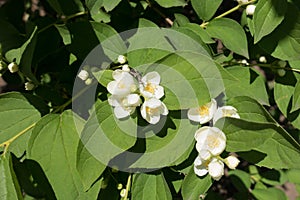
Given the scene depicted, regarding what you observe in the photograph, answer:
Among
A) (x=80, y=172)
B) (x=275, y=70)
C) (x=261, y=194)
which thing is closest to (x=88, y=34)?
(x=80, y=172)

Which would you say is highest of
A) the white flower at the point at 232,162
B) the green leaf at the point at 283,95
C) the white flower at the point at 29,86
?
the white flower at the point at 29,86

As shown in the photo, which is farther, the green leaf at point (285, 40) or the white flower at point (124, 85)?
the green leaf at point (285, 40)

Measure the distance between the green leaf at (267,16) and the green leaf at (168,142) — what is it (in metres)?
0.38

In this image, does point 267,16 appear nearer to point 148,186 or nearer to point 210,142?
point 210,142

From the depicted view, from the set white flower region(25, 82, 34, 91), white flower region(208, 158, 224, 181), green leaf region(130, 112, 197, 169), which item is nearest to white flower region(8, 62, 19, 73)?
white flower region(25, 82, 34, 91)

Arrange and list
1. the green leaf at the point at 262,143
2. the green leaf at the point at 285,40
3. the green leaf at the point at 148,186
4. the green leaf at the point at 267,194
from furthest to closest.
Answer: the green leaf at the point at 267,194
the green leaf at the point at 285,40
the green leaf at the point at 148,186
the green leaf at the point at 262,143

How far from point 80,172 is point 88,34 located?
0.51 metres

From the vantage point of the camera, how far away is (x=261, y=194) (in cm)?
220

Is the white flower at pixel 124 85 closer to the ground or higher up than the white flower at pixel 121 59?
higher up

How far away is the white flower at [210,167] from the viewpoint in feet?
4.20

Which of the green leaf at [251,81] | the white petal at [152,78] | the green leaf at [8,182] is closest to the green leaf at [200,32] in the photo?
the green leaf at [251,81]

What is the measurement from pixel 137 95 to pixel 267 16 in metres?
0.53

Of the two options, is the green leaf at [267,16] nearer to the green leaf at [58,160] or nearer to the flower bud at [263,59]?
the flower bud at [263,59]

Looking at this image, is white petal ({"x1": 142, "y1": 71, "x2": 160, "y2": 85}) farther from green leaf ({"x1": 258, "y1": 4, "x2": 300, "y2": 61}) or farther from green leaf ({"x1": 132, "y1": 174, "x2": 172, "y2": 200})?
green leaf ({"x1": 258, "y1": 4, "x2": 300, "y2": 61})
